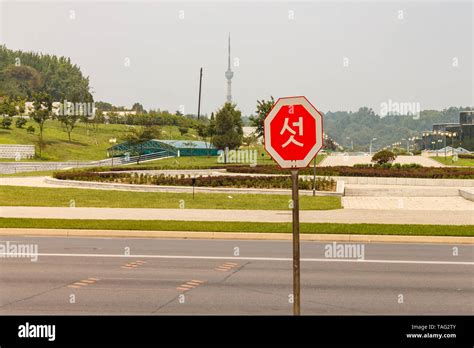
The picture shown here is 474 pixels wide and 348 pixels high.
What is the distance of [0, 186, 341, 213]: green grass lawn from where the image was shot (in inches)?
979

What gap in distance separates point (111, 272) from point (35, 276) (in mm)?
1466

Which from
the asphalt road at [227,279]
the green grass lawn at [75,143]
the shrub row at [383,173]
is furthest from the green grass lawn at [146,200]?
the green grass lawn at [75,143]

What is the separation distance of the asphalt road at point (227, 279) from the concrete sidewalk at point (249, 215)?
440 centimetres

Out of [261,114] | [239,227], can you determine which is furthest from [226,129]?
[239,227]

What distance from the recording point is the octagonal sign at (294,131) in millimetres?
5223

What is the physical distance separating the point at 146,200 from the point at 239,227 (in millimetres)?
10435

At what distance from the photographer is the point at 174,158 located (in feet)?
242

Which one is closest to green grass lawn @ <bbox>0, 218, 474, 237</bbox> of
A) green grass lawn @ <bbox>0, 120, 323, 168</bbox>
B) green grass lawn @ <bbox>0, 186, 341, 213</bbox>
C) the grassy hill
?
green grass lawn @ <bbox>0, 186, 341, 213</bbox>

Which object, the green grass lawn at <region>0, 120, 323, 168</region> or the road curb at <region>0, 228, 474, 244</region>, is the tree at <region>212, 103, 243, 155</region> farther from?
the road curb at <region>0, 228, 474, 244</region>

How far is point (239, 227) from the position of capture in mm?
17344

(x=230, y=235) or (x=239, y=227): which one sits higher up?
(x=239, y=227)

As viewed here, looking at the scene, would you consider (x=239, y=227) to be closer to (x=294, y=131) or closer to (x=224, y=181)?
(x=294, y=131)

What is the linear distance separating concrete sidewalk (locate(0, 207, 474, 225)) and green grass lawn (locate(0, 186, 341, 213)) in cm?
208
